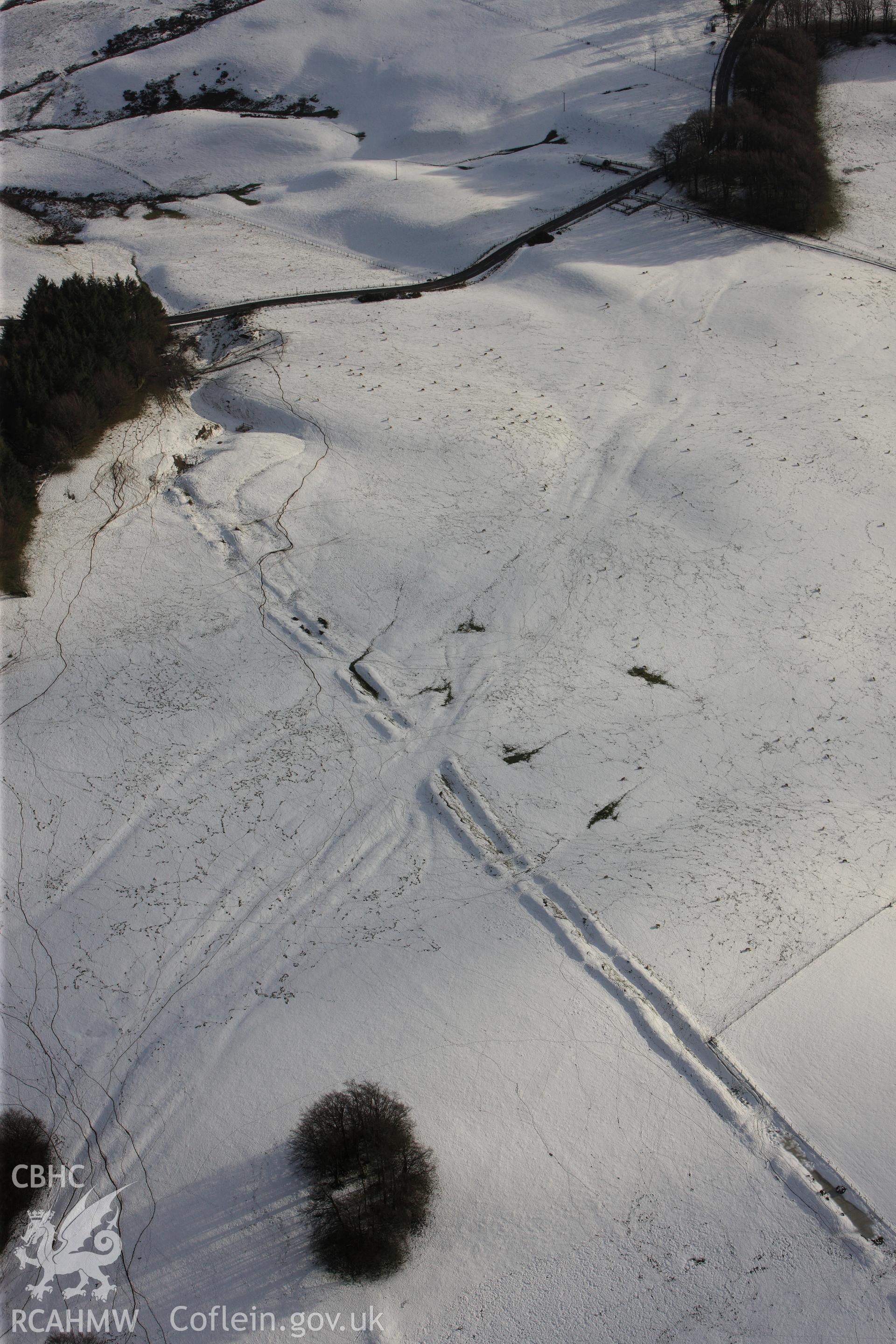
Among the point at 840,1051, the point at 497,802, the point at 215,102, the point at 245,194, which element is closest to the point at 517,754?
the point at 497,802

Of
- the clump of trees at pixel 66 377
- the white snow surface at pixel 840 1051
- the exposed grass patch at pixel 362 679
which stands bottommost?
the white snow surface at pixel 840 1051

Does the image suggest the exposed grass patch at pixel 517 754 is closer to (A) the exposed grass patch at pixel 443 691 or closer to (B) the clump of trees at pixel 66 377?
(A) the exposed grass patch at pixel 443 691

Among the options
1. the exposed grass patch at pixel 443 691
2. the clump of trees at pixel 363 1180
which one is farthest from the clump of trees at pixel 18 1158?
the exposed grass patch at pixel 443 691

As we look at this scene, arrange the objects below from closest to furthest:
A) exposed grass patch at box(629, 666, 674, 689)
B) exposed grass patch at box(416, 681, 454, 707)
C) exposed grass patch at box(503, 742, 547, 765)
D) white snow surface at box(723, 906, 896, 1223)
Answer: white snow surface at box(723, 906, 896, 1223) < exposed grass patch at box(503, 742, 547, 765) < exposed grass patch at box(416, 681, 454, 707) < exposed grass patch at box(629, 666, 674, 689)

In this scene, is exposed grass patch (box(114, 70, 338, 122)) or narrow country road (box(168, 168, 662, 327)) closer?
narrow country road (box(168, 168, 662, 327))

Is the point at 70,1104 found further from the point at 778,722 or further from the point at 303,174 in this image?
the point at 303,174

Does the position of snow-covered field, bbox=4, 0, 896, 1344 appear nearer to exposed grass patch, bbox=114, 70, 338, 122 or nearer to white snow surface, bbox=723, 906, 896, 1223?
white snow surface, bbox=723, 906, 896, 1223

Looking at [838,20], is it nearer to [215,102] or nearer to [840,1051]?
[215,102]

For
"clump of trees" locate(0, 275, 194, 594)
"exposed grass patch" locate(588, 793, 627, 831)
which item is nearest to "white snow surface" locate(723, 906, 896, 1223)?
"exposed grass patch" locate(588, 793, 627, 831)
